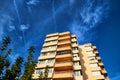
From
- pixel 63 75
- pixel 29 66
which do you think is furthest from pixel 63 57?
pixel 29 66

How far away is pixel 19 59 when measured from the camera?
47.7 ft

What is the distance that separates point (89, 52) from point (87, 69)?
7.52 metres

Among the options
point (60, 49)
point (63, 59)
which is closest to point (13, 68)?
point (63, 59)

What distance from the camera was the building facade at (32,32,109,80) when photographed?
27719 mm

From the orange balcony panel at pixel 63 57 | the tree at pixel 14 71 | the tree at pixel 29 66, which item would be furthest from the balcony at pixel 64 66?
the tree at pixel 14 71

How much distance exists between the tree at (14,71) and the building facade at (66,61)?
44.5ft

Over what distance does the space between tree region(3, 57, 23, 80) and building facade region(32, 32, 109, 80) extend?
1357cm

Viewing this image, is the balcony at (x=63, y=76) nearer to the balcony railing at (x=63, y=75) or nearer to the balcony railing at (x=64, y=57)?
the balcony railing at (x=63, y=75)

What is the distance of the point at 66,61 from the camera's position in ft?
102

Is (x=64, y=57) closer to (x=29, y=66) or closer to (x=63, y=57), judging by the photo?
(x=63, y=57)

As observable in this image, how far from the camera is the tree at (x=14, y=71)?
12745 millimetres

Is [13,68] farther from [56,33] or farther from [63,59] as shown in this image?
[56,33]

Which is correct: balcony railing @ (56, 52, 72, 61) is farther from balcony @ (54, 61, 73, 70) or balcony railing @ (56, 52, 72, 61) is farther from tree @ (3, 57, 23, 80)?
tree @ (3, 57, 23, 80)

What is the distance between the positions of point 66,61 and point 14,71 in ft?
62.7
